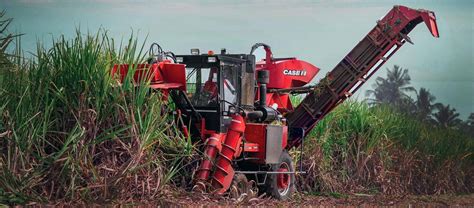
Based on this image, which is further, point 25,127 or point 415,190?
point 415,190

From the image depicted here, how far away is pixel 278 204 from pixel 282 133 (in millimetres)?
1798

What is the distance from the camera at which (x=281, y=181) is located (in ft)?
53.0

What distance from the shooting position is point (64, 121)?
1252 centimetres

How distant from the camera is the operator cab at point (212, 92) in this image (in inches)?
572

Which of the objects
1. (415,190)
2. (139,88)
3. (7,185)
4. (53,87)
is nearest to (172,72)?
(139,88)

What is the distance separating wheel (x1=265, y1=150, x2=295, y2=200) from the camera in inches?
614

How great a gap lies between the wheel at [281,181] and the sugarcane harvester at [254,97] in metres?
0.02

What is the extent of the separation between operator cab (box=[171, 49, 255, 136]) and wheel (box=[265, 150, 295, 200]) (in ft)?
4.58

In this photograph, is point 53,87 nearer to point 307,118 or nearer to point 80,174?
point 80,174

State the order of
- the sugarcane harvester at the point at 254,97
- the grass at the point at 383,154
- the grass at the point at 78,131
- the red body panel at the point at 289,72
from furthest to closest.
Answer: the grass at the point at 383,154 < the red body panel at the point at 289,72 < the sugarcane harvester at the point at 254,97 < the grass at the point at 78,131

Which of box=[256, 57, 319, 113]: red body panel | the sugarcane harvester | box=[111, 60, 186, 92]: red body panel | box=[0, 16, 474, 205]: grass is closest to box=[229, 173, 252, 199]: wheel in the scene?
the sugarcane harvester

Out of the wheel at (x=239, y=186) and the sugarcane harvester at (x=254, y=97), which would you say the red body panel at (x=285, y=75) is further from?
the wheel at (x=239, y=186)

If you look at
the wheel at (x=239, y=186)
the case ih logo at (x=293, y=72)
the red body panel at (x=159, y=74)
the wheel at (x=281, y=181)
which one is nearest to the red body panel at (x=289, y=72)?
the case ih logo at (x=293, y=72)

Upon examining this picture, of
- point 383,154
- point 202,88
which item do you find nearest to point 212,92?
point 202,88
